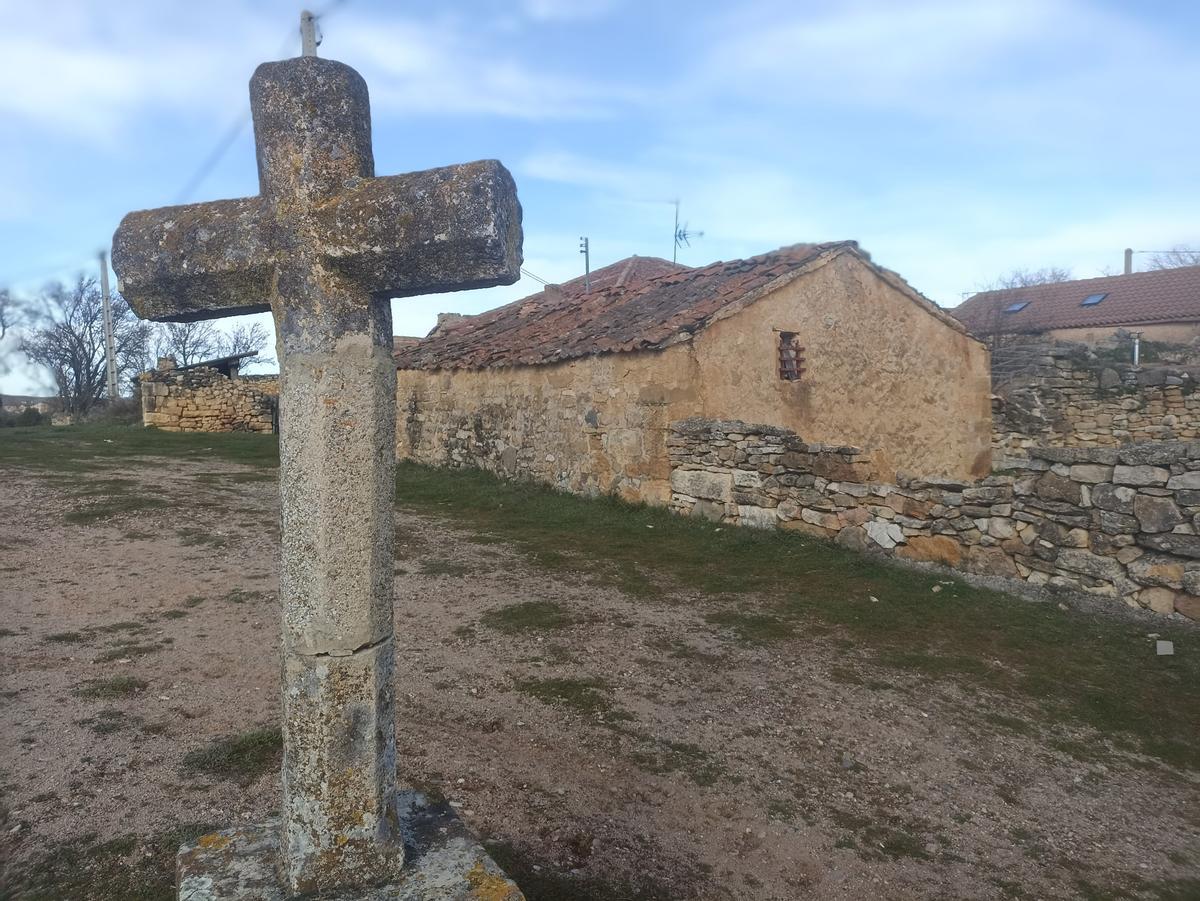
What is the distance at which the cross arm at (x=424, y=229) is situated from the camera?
208 centimetres

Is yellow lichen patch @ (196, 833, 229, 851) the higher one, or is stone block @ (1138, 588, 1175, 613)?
yellow lichen patch @ (196, 833, 229, 851)

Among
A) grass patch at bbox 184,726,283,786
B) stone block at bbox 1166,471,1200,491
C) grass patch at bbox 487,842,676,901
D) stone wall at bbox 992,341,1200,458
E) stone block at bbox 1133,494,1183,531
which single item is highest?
stone wall at bbox 992,341,1200,458

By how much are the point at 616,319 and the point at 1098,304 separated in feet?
66.7

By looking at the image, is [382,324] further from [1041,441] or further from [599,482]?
[1041,441]

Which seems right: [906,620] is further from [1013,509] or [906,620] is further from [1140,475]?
[1140,475]

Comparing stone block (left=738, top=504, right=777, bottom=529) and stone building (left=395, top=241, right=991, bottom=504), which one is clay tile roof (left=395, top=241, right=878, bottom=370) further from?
stone block (left=738, top=504, right=777, bottom=529)

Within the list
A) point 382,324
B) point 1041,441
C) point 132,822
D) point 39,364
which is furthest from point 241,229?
point 39,364

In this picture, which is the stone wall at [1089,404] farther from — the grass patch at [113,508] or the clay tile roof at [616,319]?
the grass patch at [113,508]

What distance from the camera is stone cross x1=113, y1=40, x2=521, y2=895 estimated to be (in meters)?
2.10

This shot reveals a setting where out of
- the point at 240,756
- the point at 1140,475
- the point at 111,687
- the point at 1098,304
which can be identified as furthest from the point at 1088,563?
the point at 1098,304

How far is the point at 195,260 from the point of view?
2256mm

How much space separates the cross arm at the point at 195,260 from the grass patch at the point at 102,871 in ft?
5.85

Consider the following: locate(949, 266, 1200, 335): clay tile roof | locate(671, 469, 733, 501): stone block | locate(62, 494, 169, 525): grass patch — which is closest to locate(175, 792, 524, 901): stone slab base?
locate(671, 469, 733, 501): stone block

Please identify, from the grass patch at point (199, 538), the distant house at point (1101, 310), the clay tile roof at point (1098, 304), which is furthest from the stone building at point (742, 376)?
the clay tile roof at point (1098, 304)
